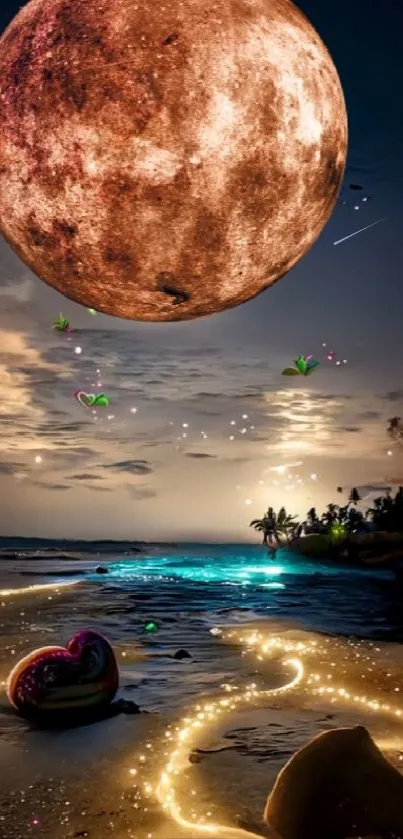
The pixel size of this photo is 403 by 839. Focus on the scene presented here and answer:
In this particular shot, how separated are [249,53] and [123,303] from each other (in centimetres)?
146

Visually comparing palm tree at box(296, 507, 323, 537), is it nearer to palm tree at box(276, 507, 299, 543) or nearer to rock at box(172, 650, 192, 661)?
palm tree at box(276, 507, 299, 543)

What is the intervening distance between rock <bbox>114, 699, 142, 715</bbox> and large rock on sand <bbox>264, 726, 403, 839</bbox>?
3109 mm

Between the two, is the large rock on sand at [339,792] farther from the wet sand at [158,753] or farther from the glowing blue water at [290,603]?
the glowing blue water at [290,603]

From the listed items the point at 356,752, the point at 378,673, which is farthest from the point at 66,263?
the point at 378,673

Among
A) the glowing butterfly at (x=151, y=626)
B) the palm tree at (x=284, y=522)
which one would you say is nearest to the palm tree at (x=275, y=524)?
the palm tree at (x=284, y=522)

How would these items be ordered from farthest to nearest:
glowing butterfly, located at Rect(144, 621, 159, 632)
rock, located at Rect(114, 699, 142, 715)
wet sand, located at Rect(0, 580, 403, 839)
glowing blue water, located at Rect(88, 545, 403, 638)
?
glowing blue water, located at Rect(88, 545, 403, 638), glowing butterfly, located at Rect(144, 621, 159, 632), rock, located at Rect(114, 699, 142, 715), wet sand, located at Rect(0, 580, 403, 839)

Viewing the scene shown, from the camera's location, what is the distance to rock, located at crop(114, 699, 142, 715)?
716 cm

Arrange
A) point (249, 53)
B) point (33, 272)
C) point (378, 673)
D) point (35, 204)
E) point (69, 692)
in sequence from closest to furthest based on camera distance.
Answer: point (249, 53)
point (35, 204)
point (33, 272)
point (69, 692)
point (378, 673)

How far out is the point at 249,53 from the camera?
3180 millimetres

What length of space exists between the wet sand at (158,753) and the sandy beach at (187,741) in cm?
1

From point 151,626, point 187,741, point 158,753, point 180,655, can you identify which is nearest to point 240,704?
point 187,741

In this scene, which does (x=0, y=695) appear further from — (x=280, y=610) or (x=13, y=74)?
(x=280, y=610)

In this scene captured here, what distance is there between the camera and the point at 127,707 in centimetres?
730

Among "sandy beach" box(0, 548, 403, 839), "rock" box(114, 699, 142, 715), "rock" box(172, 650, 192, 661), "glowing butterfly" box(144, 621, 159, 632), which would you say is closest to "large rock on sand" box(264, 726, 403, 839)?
"sandy beach" box(0, 548, 403, 839)
